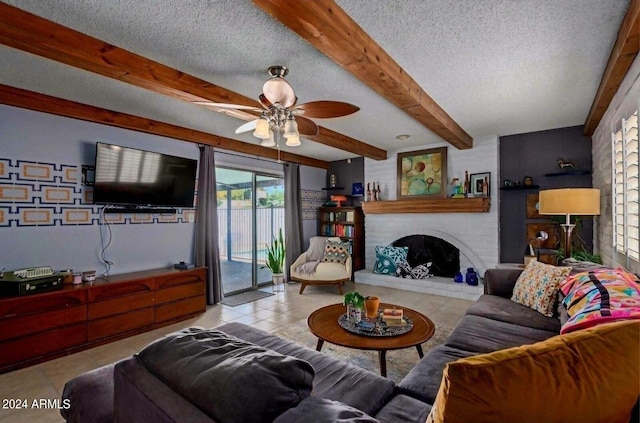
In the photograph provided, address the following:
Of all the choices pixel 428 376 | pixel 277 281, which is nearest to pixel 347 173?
pixel 277 281

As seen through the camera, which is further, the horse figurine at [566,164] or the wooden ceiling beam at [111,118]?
the horse figurine at [566,164]

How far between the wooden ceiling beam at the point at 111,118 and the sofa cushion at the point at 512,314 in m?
3.79

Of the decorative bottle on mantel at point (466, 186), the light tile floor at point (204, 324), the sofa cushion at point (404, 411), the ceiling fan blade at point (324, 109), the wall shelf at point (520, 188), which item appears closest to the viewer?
the sofa cushion at point (404, 411)

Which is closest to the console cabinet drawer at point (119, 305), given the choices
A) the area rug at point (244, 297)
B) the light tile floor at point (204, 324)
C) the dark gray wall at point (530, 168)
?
the light tile floor at point (204, 324)

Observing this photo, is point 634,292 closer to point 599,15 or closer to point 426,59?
point 599,15

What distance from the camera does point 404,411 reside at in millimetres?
1203

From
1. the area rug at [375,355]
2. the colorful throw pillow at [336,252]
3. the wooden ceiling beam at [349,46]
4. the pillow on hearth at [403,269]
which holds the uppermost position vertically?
the wooden ceiling beam at [349,46]

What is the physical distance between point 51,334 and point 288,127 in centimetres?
271

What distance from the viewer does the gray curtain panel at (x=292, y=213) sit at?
18.3ft

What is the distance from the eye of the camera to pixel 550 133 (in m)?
4.18

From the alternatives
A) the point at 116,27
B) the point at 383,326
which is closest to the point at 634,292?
the point at 383,326

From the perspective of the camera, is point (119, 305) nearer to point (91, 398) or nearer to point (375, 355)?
point (91, 398)

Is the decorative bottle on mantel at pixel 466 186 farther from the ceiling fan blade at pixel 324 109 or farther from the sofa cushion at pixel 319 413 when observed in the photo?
the sofa cushion at pixel 319 413

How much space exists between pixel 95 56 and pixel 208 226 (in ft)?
8.56
